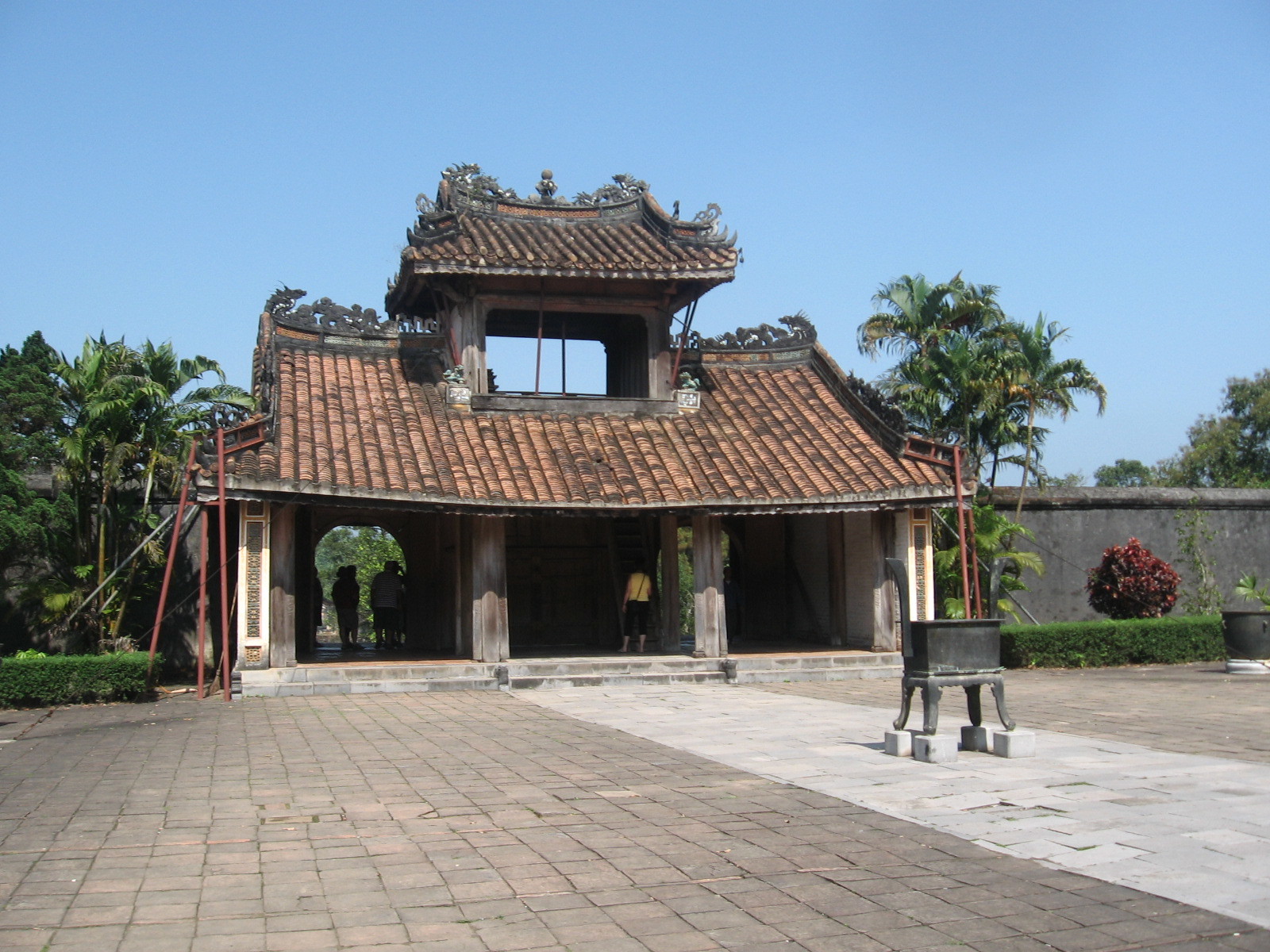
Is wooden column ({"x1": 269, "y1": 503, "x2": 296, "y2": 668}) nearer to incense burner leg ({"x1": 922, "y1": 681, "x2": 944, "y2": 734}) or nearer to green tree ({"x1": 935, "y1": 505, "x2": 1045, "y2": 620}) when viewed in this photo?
incense burner leg ({"x1": 922, "y1": 681, "x2": 944, "y2": 734})

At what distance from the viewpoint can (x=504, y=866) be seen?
19.0ft

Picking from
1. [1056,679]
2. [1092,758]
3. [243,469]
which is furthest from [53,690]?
[1056,679]

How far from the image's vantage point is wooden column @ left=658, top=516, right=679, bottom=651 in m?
16.0

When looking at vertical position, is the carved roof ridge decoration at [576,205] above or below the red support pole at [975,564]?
above

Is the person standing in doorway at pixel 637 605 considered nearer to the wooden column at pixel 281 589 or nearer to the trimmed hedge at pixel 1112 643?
the wooden column at pixel 281 589

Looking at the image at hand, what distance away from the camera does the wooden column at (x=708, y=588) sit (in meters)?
15.6

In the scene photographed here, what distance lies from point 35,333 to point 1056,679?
14.0m

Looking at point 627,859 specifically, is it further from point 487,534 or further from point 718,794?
point 487,534

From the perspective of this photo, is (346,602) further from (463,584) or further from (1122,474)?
(1122,474)

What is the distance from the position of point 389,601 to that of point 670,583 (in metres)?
4.91

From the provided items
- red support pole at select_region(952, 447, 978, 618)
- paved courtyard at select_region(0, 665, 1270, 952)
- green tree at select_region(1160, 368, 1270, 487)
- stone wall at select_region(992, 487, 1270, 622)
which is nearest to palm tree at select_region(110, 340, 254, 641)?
paved courtyard at select_region(0, 665, 1270, 952)

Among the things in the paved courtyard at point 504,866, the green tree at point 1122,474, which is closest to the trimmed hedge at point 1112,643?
the paved courtyard at point 504,866

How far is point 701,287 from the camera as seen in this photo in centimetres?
1727

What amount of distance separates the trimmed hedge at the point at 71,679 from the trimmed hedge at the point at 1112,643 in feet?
36.9
